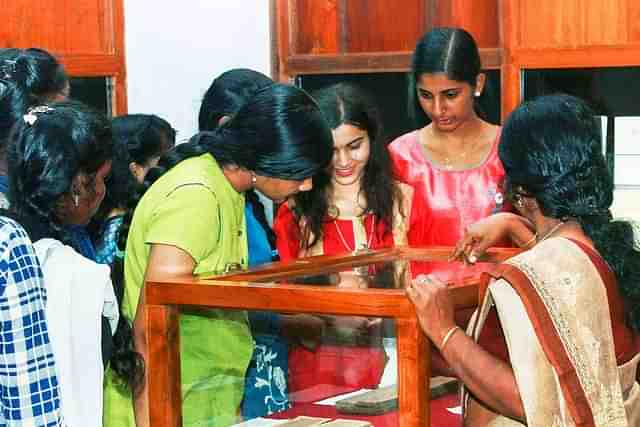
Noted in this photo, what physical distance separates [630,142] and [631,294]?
5.95ft

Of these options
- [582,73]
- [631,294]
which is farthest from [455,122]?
[631,294]

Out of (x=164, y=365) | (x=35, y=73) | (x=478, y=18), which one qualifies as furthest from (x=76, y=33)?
(x=164, y=365)

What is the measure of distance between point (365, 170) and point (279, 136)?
2.81 ft

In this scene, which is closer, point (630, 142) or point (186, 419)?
point (186, 419)

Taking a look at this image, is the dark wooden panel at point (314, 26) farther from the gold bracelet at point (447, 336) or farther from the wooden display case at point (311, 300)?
the gold bracelet at point (447, 336)

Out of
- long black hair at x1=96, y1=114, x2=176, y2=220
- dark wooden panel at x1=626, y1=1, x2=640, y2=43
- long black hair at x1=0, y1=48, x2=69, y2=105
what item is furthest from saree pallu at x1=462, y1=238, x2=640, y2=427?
dark wooden panel at x1=626, y1=1, x2=640, y2=43

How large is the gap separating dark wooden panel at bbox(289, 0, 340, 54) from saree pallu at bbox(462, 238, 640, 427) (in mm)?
2640

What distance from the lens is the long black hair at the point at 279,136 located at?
228cm

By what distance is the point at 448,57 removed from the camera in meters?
3.32

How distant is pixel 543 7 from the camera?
3.76 meters

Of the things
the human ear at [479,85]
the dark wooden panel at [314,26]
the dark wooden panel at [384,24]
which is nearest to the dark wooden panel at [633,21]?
the human ear at [479,85]

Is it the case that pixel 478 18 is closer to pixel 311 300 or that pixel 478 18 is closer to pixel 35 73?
pixel 35 73

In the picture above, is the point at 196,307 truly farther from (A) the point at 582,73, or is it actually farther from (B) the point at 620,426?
(A) the point at 582,73

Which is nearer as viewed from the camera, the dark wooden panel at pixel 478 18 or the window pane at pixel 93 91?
the dark wooden panel at pixel 478 18
